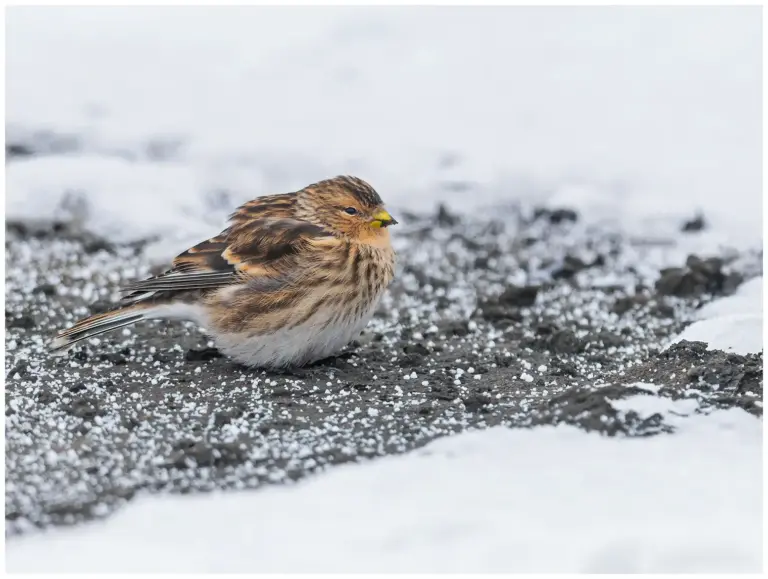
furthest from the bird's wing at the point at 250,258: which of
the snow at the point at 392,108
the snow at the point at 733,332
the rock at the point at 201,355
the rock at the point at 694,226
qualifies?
the rock at the point at 694,226

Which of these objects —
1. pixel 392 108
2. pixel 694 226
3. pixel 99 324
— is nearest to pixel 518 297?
pixel 694 226

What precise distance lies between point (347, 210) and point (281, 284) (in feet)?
2.13

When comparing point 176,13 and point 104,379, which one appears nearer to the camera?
point 104,379

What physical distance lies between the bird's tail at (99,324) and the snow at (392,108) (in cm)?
239

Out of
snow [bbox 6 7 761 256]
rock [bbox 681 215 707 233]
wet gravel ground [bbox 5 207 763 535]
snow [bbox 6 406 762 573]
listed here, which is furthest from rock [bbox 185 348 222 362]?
rock [bbox 681 215 707 233]

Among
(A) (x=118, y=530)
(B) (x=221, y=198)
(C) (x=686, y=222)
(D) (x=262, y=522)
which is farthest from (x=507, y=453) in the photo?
(B) (x=221, y=198)

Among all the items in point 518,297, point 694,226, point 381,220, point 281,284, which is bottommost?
point 518,297

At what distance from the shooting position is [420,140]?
A: 1025cm

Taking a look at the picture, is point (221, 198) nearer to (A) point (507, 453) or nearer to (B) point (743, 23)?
(A) point (507, 453)

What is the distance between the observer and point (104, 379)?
19.2ft

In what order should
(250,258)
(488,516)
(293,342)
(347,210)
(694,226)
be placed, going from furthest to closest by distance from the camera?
(694,226)
(347,210)
(250,258)
(293,342)
(488,516)

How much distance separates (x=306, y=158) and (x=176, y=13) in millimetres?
3639

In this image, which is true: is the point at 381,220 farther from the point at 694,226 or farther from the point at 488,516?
the point at 694,226

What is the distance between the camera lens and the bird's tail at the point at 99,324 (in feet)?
19.8
